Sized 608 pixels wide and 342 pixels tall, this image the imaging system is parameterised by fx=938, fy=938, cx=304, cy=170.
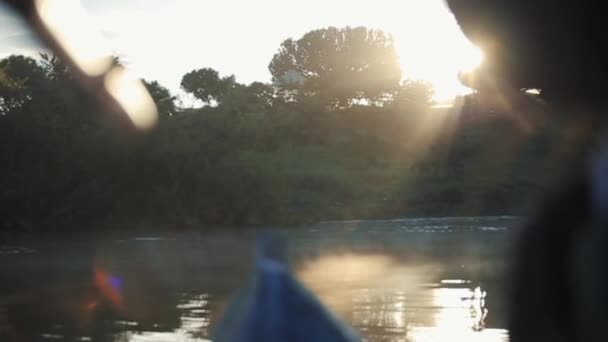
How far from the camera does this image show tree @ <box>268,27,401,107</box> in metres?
56.2

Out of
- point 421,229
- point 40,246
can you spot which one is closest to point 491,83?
point 40,246

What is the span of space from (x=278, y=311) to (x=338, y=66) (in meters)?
57.9

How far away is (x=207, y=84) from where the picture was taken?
178ft

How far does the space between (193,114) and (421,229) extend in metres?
14.4

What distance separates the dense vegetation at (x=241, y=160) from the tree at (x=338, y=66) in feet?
6.85

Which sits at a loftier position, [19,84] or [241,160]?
[19,84]

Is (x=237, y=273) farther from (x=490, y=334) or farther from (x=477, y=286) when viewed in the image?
(x=490, y=334)

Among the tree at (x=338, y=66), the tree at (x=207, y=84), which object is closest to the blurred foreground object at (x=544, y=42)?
the tree at (x=207, y=84)

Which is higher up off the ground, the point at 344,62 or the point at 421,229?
the point at 344,62

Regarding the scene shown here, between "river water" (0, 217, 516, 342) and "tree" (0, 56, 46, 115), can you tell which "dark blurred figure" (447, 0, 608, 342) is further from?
"tree" (0, 56, 46, 115)

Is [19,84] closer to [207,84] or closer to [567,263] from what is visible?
[207,84]

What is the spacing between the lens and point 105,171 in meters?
30.1

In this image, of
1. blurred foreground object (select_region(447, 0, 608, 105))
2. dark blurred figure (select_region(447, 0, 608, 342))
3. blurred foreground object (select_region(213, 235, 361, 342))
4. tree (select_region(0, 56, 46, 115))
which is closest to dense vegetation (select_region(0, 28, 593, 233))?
tree (select_region(0, 56, 46, 115))

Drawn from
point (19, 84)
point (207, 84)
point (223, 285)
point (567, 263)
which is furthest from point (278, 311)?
point (207, 84)
